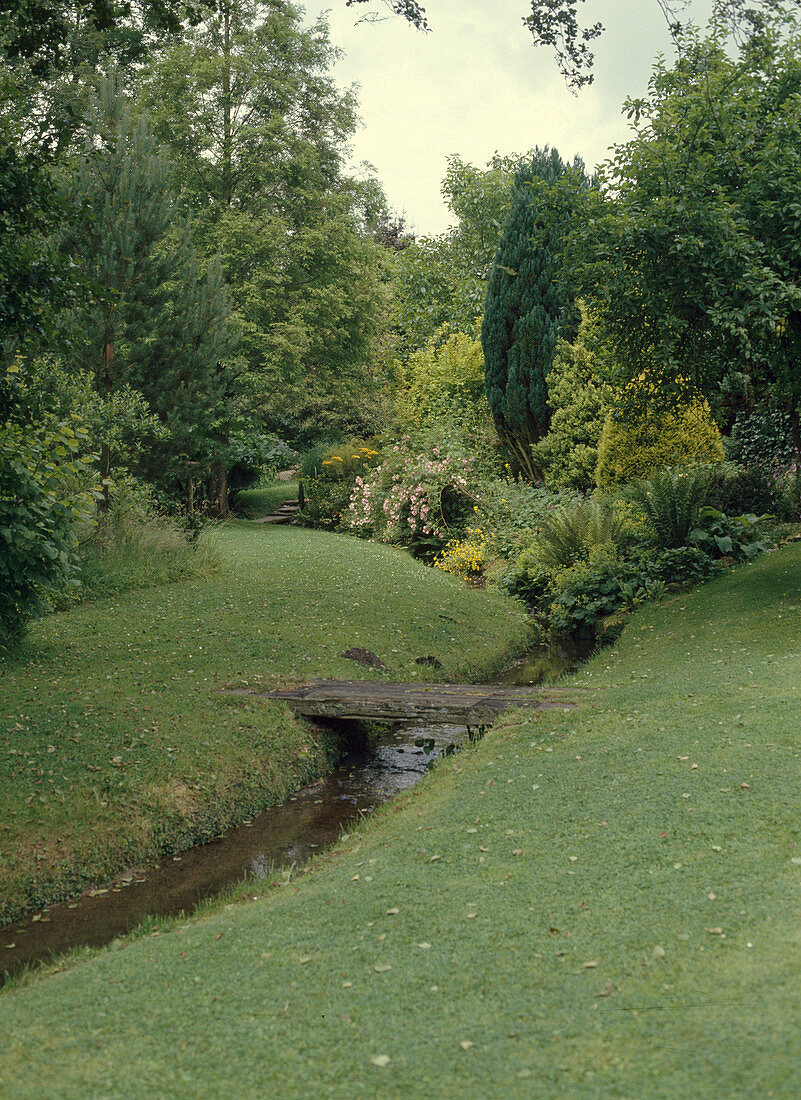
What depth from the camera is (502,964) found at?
10.8 feet

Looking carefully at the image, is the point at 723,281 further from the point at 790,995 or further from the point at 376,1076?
the point at 376,1076

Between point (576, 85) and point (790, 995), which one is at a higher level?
point (576, 85)

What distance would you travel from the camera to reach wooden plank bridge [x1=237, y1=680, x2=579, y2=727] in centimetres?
761

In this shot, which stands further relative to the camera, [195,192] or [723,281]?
[195,192]

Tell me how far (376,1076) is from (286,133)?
26432 millimetres

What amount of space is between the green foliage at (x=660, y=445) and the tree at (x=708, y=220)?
524 cm

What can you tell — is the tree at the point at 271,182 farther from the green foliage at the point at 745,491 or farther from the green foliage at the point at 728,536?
the green foliage at the point at 728,536

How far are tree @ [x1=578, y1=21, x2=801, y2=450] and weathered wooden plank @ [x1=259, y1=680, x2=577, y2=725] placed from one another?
179 inches

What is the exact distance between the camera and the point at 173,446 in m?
17.6

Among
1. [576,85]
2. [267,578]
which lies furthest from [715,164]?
[267,578]

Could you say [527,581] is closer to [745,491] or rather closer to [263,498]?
[745,491]

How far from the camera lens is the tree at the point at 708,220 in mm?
9375

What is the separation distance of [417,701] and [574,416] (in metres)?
12.5

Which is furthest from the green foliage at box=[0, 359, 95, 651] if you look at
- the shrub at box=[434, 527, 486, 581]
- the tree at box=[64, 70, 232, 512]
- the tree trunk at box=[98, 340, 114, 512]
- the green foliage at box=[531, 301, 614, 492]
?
the green foliage at box=[531, 301, 614, 492]
